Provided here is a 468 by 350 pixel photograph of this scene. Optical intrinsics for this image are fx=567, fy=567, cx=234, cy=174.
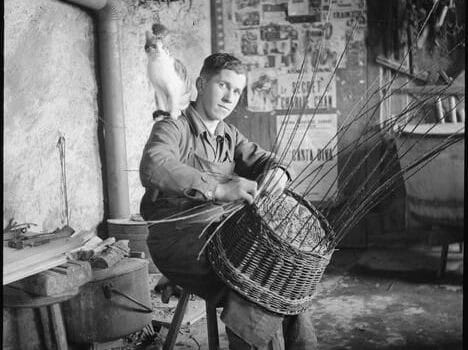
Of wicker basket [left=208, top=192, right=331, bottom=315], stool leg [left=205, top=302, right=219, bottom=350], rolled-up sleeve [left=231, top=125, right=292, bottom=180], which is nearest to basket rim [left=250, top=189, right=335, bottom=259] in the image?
wicker basket [left=208, top=192, right=331, bottom=315]

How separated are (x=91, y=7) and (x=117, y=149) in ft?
2.09

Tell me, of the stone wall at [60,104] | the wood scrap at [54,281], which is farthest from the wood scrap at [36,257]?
the stone wall at [60,104]

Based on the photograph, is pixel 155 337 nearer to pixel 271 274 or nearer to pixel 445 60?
pixel 271 274

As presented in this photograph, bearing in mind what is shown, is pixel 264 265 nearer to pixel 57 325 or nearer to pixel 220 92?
pixel 220 92

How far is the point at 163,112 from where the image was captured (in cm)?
258

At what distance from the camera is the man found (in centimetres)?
160

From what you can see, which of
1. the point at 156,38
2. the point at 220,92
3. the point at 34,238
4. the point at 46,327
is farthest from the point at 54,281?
the point at 156,38

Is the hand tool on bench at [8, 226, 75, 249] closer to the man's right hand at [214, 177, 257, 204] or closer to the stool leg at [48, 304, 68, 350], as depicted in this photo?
the stool leg at [48, 304, 68, 350]

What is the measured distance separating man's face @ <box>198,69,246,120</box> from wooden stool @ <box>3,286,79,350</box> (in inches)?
34.6

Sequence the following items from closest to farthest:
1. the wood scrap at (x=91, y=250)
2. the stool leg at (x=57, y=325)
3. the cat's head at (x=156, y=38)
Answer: the stool leg at (x=57, y=325), the wood scrap at (x=91, y=250), the cat's head at (x=156, y=38)

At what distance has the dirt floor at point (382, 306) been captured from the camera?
103 inches

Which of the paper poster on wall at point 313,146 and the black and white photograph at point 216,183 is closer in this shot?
the black and white photograph at point 216,183

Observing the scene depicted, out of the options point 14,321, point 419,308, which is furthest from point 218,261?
point 419,308

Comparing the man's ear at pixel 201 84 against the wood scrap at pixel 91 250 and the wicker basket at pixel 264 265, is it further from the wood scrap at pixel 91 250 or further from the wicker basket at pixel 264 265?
the wood scrap at pixel 91 250
